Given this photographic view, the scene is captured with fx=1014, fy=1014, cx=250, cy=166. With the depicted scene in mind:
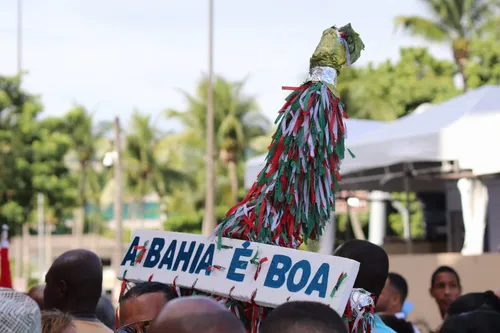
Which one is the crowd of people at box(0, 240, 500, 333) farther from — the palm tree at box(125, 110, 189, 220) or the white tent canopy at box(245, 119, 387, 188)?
the palm tree at box(125, 110, 189, 220)

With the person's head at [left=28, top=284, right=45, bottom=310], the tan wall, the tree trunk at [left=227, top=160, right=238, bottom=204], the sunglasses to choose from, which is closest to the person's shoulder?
the sunglasses

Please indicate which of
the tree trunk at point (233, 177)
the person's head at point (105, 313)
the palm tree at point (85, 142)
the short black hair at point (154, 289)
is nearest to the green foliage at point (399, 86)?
the tree trunk at point (233, 177)

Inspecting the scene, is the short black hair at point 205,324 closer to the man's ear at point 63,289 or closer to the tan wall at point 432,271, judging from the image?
the man's ear at point 63,289

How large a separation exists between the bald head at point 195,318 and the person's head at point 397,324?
115 inches

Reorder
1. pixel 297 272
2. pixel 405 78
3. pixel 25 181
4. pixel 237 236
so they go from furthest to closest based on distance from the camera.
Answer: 1. pixel 405 78
2. pixel 25 181
3. pixel 237 236
4. pixel 297 272

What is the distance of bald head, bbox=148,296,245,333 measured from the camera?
→ 206 centimetres

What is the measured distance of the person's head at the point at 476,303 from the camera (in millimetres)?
4246

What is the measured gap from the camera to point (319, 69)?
3234 millimetres

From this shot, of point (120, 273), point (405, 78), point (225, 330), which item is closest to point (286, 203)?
point (120, 273)

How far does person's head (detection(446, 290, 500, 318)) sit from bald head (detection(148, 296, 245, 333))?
236 centimetres

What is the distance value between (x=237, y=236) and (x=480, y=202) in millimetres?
8583

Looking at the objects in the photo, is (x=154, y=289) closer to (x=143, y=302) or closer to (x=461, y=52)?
(x=143, y=302)

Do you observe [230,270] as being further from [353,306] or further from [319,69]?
[319,69]

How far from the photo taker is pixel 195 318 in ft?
6.79
